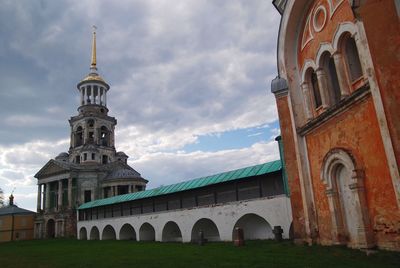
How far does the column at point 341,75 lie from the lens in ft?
35.3

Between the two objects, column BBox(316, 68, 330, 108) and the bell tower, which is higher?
the bell tower

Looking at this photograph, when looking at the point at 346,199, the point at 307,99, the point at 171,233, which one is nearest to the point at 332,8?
the point at 307,99

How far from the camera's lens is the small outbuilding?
1918 inches

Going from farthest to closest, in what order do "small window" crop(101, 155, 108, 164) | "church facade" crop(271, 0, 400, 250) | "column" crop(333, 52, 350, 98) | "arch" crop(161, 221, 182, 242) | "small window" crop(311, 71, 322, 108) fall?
"small window" crop(101, 155, 108, 164) < "arch" crop(161, 221, 182, 242) < "small window" crop(311, 71, 322, 108) < "column" crop(333, 52, 350, 98) < "church facade" crop(271, 0, 400, 250)

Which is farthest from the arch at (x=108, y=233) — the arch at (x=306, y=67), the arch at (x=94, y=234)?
the arch at (x=306, y=67)

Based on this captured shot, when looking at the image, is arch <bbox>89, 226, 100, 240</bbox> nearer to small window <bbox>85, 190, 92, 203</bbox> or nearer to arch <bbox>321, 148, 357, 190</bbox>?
small window <bbox>85, 190, 92, 203</bbox>

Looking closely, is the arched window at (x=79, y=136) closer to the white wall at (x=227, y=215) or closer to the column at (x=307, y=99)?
the white wall at (x=227, y=215)

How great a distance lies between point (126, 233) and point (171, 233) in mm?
7569

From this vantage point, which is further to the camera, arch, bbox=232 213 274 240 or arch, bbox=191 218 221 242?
arch, bbox=191 218 221 242

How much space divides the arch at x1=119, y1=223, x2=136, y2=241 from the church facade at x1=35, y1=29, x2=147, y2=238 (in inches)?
539

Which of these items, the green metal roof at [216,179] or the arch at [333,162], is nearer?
the arch at [333,162]

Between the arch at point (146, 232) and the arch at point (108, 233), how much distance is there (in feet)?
21.4

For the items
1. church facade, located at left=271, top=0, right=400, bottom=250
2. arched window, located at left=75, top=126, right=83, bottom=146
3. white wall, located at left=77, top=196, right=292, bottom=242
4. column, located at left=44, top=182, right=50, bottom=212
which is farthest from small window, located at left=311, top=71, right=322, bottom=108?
column, located at left=44, top=182, right=50, bottom=212

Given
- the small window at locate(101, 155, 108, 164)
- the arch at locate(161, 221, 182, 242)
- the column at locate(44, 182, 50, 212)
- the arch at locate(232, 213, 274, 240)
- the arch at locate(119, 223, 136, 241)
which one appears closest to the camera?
the arch at locate(232, 213, 274, 240)
